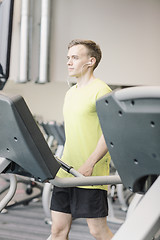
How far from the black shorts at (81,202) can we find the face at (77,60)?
24.5 inches

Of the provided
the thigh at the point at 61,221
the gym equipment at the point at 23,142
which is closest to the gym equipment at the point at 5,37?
the gym equipment at the point at 23,142

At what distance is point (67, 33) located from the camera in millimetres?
4906

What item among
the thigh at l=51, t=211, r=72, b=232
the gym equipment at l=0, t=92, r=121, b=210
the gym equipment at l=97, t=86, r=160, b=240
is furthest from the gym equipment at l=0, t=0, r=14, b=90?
the gym equipment at l=97, t=86, r=160, b=240

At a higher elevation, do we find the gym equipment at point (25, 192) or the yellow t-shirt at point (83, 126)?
the yellow t-shirt at point (83, 126)

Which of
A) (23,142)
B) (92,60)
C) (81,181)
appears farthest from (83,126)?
(23,142)

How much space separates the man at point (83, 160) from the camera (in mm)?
1966

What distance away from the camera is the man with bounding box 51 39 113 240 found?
197 centimetres

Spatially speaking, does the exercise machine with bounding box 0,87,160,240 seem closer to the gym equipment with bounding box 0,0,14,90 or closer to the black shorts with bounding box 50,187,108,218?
the gym equipment with bounding box 0,0,14,90

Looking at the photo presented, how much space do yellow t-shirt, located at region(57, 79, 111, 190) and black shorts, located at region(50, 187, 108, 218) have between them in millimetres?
49

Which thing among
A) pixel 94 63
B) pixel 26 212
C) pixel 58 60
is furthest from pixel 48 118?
pixel 94 63

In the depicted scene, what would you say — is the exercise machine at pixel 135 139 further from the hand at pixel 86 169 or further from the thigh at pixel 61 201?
the thigh at pixel 61 201

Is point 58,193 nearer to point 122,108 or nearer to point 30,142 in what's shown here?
point 30,142

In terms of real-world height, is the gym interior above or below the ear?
below

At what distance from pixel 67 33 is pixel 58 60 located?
1.19 feet
